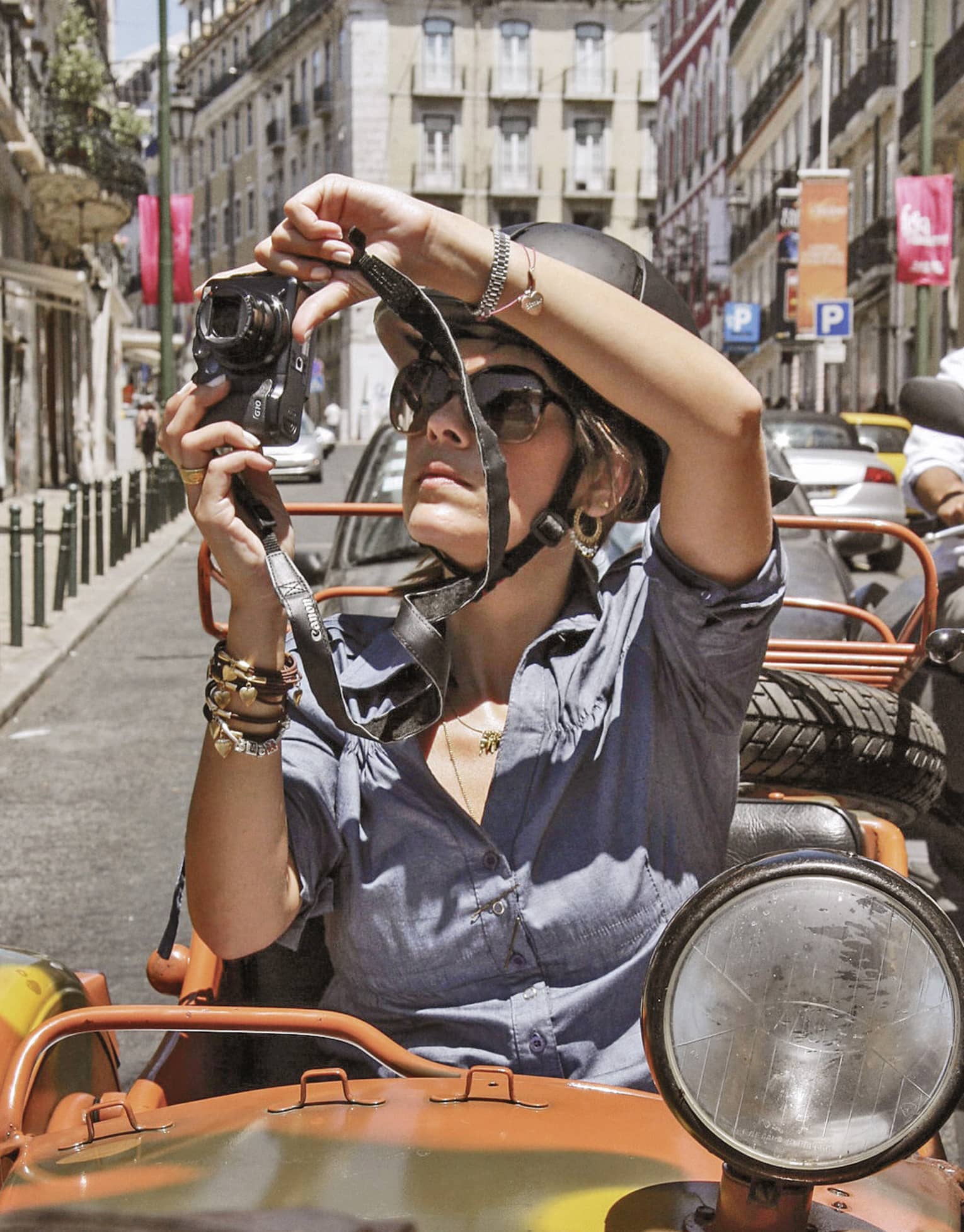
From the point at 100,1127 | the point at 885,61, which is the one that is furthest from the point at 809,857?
the point at 885,61

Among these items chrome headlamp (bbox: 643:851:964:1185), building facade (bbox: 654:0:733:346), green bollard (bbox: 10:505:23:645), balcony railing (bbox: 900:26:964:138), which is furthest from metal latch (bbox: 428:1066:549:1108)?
building facade (bbox: 654:0:733:346)

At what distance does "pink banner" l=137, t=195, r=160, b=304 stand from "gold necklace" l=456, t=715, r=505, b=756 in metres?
26.8

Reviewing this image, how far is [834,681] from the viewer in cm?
312

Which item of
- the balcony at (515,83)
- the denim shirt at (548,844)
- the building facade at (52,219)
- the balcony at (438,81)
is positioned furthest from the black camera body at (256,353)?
the balcony at (515,83)

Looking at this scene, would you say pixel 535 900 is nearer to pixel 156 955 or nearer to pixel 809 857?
pixel 156 955

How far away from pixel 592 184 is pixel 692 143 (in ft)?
19.4

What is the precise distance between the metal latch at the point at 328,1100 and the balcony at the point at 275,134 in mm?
72918

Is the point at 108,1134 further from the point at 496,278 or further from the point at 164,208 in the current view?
the point at 164,208

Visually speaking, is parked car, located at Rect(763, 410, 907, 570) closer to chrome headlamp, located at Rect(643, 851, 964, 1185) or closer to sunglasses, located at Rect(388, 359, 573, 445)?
sunglasses, located at Rect(388, 359, 573, 445)

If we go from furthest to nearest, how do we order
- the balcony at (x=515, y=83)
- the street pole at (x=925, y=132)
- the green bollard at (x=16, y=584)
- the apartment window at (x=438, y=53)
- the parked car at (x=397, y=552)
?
the balcony at (x=515, y=83)
the apartment window at (x=438, y=53)
the street pole at (x=925, y=132)
the green bollard at (x=16, y=584)
the parked car at (x=397, y=552)

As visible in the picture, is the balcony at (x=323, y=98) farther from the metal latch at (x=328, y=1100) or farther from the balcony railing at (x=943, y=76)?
the metal latch at (x=328, y=1100)

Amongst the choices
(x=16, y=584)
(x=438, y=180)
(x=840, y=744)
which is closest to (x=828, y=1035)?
(x=840, y=744)

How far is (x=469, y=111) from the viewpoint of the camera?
215 feet

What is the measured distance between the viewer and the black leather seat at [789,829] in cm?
259
